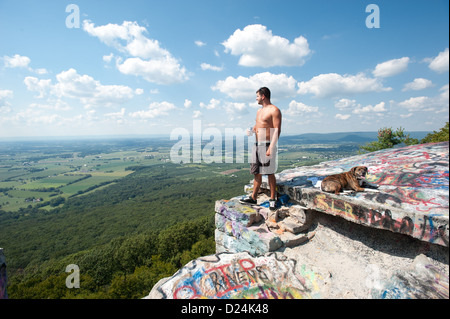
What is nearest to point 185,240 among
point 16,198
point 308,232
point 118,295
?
point 118,295

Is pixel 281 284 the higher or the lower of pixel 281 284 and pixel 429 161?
the lower

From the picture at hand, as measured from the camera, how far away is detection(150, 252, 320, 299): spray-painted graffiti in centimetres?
303

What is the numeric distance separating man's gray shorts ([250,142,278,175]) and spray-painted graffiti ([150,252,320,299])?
187 cm

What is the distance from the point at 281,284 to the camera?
10.5 feet

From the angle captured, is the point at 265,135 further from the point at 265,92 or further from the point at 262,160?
the point at 265,92

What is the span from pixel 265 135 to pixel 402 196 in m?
2.75

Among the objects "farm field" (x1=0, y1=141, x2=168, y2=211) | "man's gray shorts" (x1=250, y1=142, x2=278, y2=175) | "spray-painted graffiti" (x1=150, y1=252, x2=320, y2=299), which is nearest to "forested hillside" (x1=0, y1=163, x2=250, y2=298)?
"farm field" (x1=0, y1=141, x2=168, y2=211)

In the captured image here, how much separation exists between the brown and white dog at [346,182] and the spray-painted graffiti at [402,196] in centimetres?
15

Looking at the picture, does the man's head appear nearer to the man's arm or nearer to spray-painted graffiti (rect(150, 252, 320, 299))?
the man's arm

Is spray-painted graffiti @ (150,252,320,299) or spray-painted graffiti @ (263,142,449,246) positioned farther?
spray-painted graffiti @ (150,252,320,299)

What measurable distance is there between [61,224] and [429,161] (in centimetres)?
6979

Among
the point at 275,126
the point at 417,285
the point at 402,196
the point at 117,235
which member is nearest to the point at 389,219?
the point at 402,196

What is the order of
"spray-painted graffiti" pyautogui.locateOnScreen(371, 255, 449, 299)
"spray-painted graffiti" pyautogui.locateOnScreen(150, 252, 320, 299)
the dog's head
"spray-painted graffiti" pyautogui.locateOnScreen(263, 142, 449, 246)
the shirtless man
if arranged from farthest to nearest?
the shirtless man → the dog's head → "spray-painted graffiti" pyautogui.locateOnScreen(150, 252, 320, 299) → "spray-painted graffiti" pyautogui.locateOnScreen(263, 142, 449, 246) → "spray-painted graffiti" pyautogui.locateOnScreen(371, 255, 449, 299)
